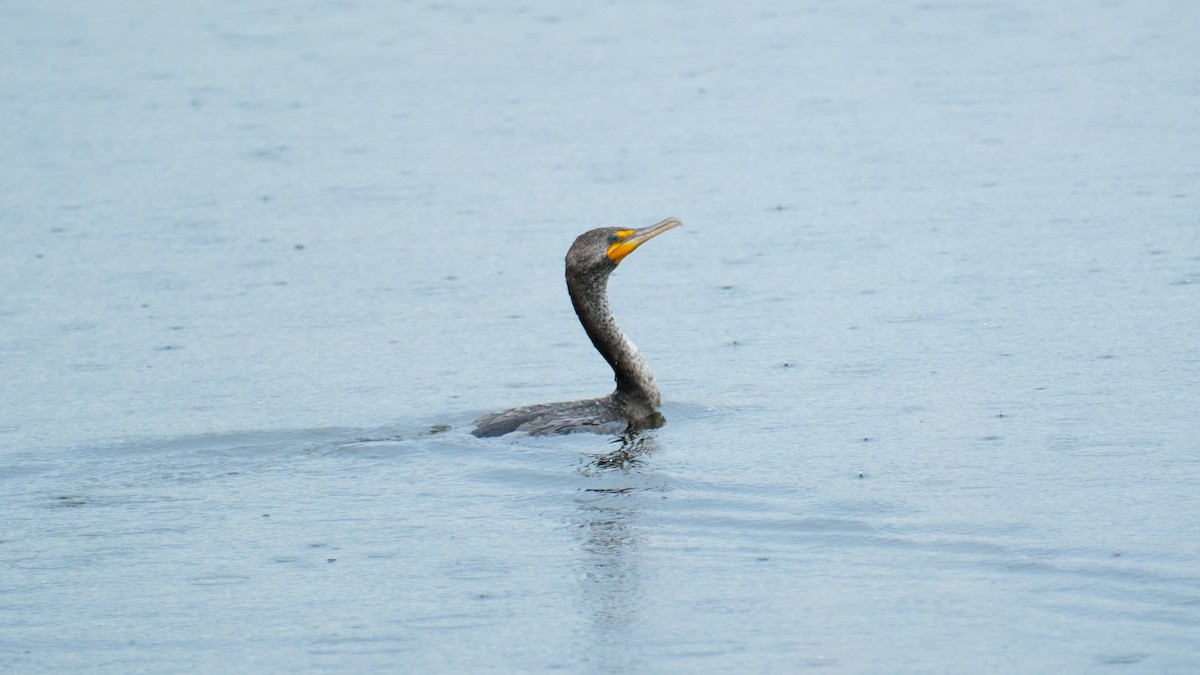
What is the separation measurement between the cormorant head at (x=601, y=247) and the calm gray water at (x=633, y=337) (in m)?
0.76

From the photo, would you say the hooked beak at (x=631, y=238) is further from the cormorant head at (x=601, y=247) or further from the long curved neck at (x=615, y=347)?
the long curved neck at (x=615, y=347)

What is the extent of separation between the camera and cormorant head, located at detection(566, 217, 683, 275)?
9984 mm

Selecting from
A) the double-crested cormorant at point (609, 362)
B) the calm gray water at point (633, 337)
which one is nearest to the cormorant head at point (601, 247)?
the double-crested cormorant at point (609, 362)

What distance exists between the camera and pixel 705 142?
16.2 metres

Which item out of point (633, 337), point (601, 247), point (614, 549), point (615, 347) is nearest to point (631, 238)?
point (601, 247)

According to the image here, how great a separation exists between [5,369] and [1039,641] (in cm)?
684

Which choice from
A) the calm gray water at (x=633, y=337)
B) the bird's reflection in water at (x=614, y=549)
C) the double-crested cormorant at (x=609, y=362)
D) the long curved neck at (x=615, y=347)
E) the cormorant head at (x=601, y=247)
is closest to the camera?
the bird's reflection in water at (x=614, y=549)

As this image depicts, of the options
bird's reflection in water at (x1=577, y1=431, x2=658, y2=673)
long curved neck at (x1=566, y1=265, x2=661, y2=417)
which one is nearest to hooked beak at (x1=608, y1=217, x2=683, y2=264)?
long curved neck at (x1=566, y1=265, x2=661, y2=417)

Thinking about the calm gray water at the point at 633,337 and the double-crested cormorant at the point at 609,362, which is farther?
the double-crested cormorant at the point at 609,362

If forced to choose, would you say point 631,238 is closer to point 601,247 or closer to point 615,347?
point 601,247

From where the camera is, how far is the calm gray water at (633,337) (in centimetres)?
707

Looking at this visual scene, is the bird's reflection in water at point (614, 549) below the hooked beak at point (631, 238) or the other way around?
below

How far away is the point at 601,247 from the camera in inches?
Answer: 394

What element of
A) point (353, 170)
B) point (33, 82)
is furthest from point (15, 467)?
point (33, 82)
